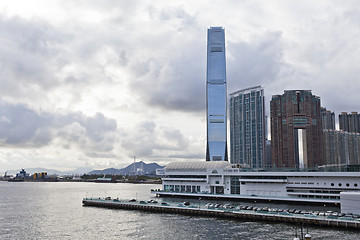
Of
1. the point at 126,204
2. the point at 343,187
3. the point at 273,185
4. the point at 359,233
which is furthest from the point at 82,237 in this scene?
the point at 343,187

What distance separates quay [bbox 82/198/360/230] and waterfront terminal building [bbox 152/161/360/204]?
26.5 meters

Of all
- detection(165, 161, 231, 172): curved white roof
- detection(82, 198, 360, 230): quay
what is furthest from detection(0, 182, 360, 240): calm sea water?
detection(165, 161, 231, 172): curved white roof

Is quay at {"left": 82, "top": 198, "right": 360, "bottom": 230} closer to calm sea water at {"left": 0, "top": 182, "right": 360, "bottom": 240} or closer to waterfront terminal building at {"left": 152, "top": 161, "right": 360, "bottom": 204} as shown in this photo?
calm sea water at {"left": 0, "top": 182, "right": 360, "bottom": 240}

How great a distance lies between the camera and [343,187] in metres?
100

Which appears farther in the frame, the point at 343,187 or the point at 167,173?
the point at 167,173

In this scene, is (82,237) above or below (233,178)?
below

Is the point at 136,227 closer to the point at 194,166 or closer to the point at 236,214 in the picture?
the point at 236,214

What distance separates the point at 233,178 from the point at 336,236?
2401 inches

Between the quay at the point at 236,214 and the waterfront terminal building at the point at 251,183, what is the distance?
1043 inches

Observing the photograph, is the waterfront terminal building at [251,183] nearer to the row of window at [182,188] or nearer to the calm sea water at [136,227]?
the row of window at [182,188]

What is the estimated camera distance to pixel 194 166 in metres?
136

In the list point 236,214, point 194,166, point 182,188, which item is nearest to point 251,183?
point 194,166

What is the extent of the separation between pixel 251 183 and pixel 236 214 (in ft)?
111

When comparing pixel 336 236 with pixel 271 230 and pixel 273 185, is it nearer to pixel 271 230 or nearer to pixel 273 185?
pixel 271 230
